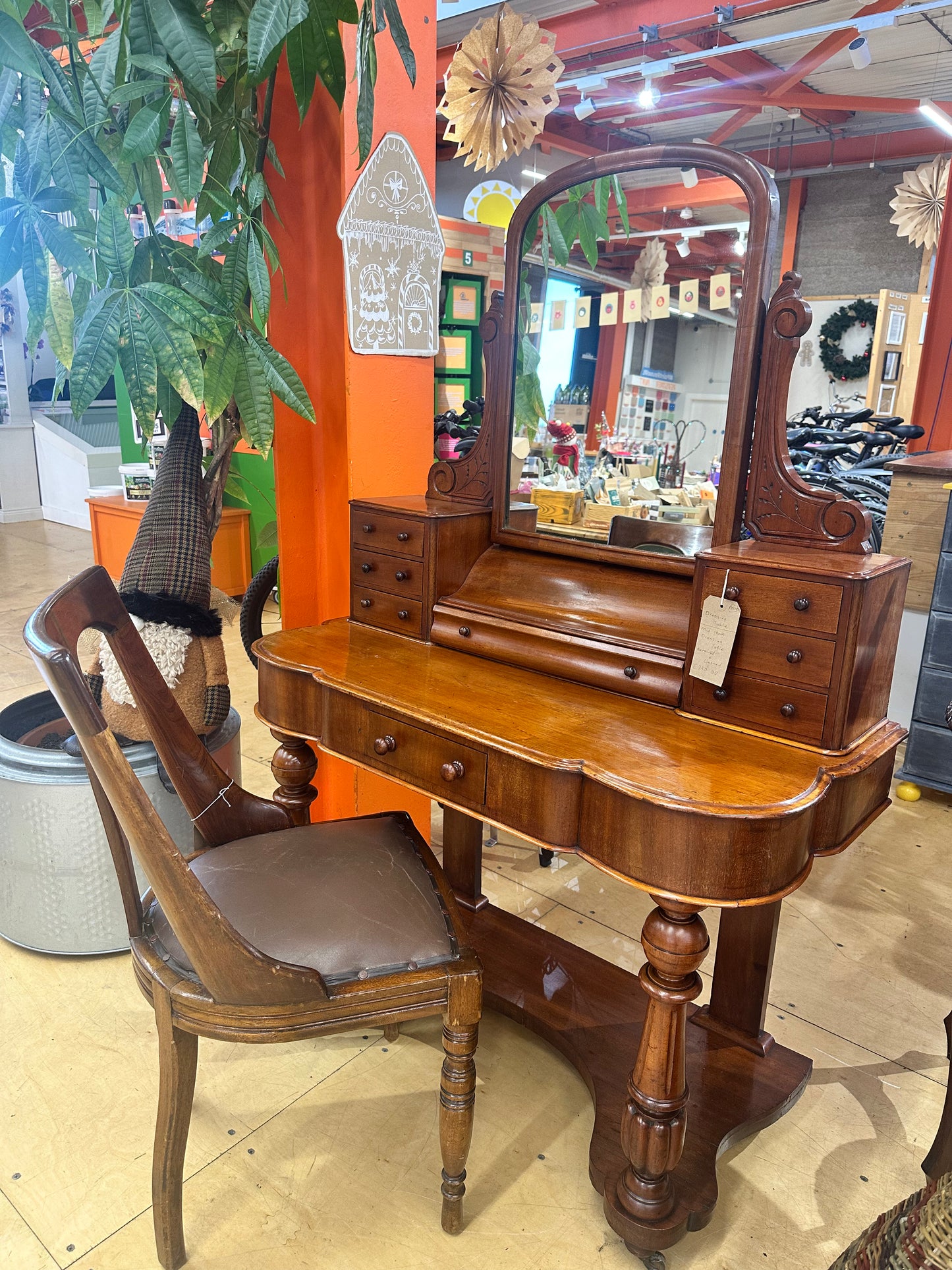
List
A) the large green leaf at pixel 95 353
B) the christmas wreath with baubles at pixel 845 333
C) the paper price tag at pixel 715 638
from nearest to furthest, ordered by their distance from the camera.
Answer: the paper price tag at pixel 715 638 < the large green leaf at pixel 95 353 < the christmas wreath with baubles at pixel 845 333

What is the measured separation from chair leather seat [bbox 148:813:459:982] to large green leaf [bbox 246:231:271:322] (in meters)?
1.01

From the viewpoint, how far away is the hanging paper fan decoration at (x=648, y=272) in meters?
1.58

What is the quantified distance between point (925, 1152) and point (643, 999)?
22.7 inches

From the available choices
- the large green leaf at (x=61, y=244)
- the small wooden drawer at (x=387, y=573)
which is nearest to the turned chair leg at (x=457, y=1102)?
the small wooden drawer at (x=387, y=573)

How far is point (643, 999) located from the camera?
6.16 ft

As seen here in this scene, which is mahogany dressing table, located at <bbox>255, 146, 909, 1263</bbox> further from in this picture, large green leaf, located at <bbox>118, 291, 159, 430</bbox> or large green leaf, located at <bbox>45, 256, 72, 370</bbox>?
large green leaf, located at <bbox>45, 256, 72, 370</bbox>

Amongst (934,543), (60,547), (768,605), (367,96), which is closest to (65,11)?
(367,96)

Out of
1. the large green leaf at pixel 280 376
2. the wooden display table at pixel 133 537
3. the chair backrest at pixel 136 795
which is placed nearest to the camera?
the chair backrest at pixel 136 795

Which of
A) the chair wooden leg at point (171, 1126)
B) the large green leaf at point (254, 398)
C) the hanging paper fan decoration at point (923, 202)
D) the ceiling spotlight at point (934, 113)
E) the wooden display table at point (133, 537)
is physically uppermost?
the ceiling spotlight at point (934, 113)

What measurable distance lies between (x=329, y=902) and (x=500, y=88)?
1.75m

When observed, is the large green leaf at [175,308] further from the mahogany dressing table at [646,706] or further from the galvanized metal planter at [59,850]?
the galvanized metal planter at [59,850]

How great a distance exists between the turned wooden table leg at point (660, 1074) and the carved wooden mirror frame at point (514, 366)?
63cm

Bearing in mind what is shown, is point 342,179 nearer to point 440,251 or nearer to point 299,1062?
point 440,251

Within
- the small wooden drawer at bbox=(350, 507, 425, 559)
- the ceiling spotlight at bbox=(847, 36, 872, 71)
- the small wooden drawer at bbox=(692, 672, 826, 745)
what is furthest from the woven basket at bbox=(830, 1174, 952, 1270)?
the ceiling spotlight at bbox=(847, 36, 872, 71)
